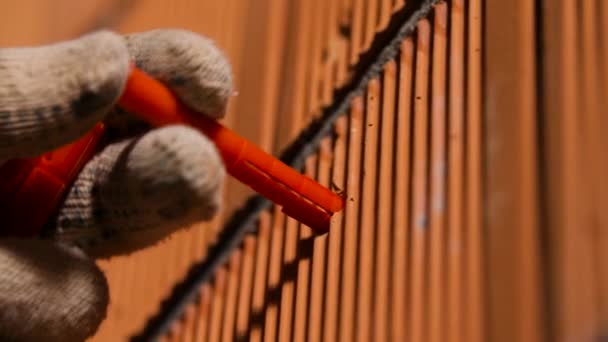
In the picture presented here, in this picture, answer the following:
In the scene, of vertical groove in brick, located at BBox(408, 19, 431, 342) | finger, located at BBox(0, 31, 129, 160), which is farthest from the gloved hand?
vertical groove in brick, located at BBox(408, 19, 431, 342)

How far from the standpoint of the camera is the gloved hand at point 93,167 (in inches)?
12.2

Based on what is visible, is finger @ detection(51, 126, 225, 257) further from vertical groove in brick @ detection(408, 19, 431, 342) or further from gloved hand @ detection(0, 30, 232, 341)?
vertical groove in brick @ detection(408, 19, 431, 342)

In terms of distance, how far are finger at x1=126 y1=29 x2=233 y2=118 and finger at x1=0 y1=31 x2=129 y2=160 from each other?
0.13 ft

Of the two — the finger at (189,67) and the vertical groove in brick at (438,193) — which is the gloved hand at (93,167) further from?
the vertical groove in brick at (438,193)

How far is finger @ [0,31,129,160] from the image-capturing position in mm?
310

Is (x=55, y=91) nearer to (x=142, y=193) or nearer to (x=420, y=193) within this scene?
(x=142, y=193)

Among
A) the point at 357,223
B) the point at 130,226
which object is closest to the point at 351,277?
the point at 357,223

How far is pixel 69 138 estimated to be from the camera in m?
0.32

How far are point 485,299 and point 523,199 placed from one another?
0.05m

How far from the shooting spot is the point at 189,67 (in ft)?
1.17

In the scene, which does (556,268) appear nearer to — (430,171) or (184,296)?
(430,171)

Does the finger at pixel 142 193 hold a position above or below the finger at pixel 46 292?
above

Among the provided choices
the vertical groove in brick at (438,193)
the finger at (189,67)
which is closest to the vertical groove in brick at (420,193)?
the vertical groove in brick at (438,193)

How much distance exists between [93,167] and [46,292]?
7 cm
